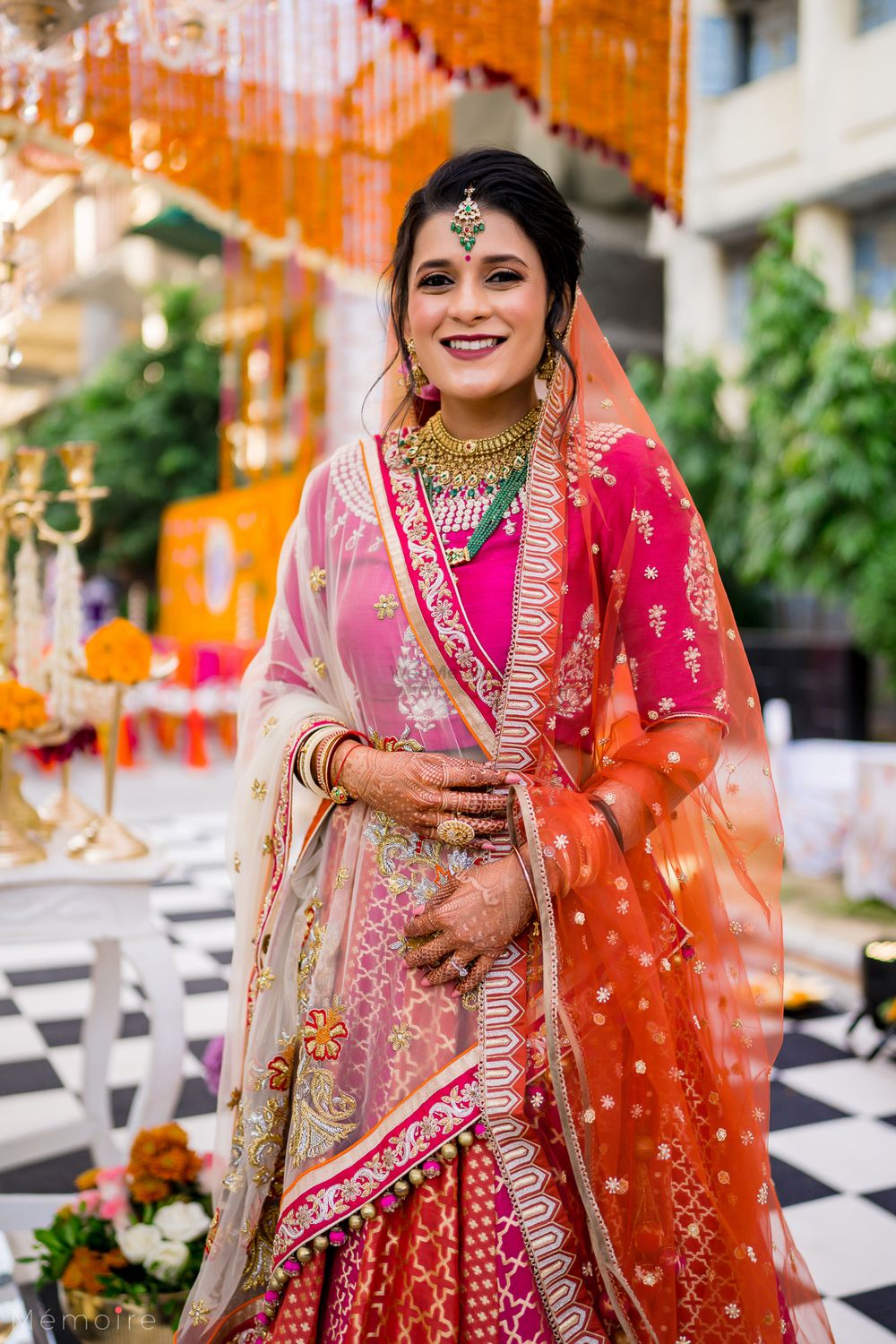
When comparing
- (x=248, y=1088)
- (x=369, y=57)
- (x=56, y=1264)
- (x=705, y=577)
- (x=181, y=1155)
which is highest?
(x=369, y=57)

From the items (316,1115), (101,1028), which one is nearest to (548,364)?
(316,1115)

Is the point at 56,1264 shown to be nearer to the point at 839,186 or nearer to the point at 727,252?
the point at 839,186

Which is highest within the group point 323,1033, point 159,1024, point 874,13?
point 874,13

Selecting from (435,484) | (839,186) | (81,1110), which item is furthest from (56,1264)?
(839,186)

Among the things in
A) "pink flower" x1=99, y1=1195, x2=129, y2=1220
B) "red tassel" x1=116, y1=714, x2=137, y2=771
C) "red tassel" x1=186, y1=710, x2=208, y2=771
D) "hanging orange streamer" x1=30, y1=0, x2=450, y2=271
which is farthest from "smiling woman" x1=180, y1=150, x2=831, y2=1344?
"red tassel" x1=186, y1=710, x2=208, y2=771

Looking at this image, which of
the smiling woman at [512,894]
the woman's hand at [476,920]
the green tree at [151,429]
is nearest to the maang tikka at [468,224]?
the smiling woman at [512,894]

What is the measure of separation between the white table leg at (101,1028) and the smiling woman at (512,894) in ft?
3.37

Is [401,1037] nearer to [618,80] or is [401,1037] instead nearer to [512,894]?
[512,894]

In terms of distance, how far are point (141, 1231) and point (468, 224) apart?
4.47ft

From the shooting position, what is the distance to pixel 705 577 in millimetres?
1218

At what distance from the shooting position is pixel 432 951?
1126mm

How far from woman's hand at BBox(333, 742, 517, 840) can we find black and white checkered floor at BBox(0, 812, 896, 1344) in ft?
3.81

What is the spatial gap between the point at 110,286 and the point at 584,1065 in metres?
16.9

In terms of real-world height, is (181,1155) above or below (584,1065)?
below
